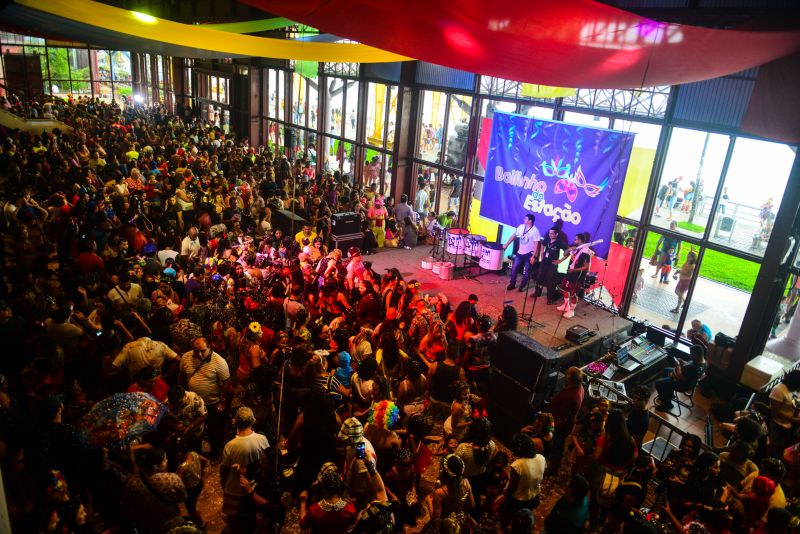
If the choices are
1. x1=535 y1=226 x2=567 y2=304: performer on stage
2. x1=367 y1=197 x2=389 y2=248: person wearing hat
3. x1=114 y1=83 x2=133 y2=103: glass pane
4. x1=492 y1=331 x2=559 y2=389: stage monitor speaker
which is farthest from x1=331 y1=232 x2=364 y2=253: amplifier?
x1=114 y1=83 x2=133 y2=103: glass pane

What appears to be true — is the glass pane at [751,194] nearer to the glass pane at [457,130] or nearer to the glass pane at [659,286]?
the glass pane at [659,286]

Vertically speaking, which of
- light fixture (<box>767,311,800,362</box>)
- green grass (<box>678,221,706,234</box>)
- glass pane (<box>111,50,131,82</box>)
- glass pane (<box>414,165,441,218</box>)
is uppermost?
glass pane (<box>111,50,131,82</box>)

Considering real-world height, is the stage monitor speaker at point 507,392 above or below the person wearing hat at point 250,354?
below

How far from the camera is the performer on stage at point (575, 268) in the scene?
9086 mm

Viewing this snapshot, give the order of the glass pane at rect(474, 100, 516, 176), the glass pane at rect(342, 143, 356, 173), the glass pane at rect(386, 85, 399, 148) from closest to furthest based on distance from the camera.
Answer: the glass pane at rect(474, 100, 516, 176) → the glass pane at rect(386, 85, 399, 148) → the glass pane at rect(342, 143, 356, 173)

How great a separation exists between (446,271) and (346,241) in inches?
96.2

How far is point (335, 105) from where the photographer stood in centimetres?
1789

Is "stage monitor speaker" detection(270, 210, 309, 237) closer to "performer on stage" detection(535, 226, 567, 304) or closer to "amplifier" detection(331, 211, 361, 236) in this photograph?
"amplifier" detection(331, 211, 361, 236)

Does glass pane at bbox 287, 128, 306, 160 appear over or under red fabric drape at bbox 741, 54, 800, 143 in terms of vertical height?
under

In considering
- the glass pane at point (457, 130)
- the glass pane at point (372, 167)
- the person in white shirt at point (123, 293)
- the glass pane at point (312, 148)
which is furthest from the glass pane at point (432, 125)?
the person in white shirt at point (123, 293)

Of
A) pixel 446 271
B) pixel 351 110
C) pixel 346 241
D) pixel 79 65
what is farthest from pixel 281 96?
pixel 79 65

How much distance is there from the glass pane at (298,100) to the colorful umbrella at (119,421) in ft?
55.7

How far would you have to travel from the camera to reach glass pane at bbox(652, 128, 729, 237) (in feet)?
27.7

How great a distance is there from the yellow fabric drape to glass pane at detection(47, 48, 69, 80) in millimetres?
32701
